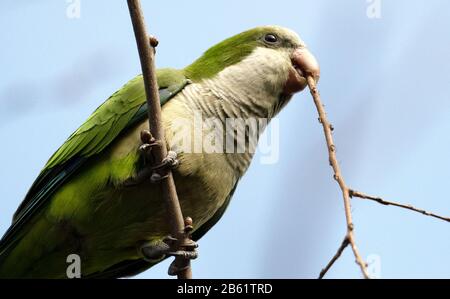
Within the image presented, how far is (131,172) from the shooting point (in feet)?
13.7

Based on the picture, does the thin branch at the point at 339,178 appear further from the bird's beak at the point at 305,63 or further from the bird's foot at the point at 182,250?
the bird's beak at the point at 305,63

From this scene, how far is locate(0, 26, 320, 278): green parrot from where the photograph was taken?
14.1ft

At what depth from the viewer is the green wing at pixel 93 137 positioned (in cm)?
446

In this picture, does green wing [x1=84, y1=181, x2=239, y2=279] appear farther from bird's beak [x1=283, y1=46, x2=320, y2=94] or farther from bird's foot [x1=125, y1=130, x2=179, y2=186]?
bird's foot [x1=125, y1=130, x2=179, y2=186]

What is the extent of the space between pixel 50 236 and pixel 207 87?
1.53 metres

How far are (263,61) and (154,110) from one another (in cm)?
155

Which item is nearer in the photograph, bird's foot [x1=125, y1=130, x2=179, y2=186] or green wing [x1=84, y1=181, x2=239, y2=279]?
bird's foot [x1=125, y1=130, x2=179, y2=186]

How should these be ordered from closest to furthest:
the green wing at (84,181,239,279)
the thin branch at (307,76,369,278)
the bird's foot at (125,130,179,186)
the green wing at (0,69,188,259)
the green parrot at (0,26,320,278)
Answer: the thin branch at (307,76,369,278)
the bird's foot at (125,130,179,186)
the green parrot at (0,26,320,278)
the green wing at (0,69,188,259)
the green wing at (84,181,239,279)

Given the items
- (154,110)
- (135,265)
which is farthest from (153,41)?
(135,265)

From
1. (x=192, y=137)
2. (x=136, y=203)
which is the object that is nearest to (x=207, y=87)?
(x=192, y=137)

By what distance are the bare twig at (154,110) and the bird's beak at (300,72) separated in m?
1.43

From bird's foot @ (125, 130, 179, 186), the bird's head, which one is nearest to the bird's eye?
the bird's head

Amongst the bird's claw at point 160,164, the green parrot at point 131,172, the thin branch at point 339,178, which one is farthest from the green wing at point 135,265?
the thin branch at point 339,178
